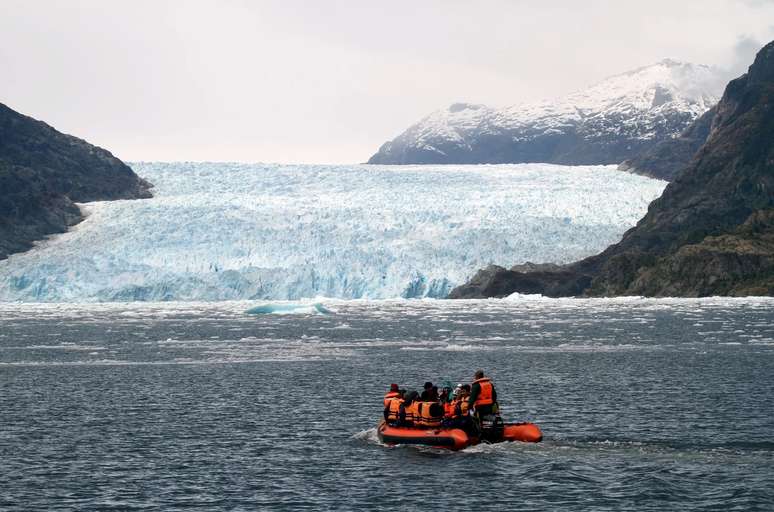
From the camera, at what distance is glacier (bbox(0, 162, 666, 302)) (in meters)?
119

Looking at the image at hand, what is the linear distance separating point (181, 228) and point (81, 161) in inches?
2261

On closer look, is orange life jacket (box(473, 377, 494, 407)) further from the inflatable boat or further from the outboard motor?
the inflatable boat

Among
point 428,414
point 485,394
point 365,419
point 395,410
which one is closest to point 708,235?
point 365,419

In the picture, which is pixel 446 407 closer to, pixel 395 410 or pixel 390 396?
pixel 395 410

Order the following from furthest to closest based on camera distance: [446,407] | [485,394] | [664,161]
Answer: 1. [664,161]
2. [446,407]
3. [485,394]

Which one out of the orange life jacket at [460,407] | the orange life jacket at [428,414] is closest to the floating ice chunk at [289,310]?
the orange life jacket at [428,414]

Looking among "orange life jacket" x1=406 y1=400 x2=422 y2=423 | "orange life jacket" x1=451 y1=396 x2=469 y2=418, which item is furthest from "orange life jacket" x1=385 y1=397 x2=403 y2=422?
"orange life jacket" x1=451 y1=396 x2=469 y2=418

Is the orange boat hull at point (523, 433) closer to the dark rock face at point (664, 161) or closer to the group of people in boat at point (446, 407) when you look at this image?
the group of people in boat at point (446, 407)

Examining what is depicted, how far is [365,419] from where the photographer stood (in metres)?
41.5

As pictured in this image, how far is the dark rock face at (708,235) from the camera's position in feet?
410

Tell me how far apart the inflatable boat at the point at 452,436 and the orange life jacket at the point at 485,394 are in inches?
36.8

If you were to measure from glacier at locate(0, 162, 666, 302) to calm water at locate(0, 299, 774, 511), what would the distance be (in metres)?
36.3

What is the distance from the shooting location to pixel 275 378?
53.9 meters

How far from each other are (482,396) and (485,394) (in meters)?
Result: 0.11
